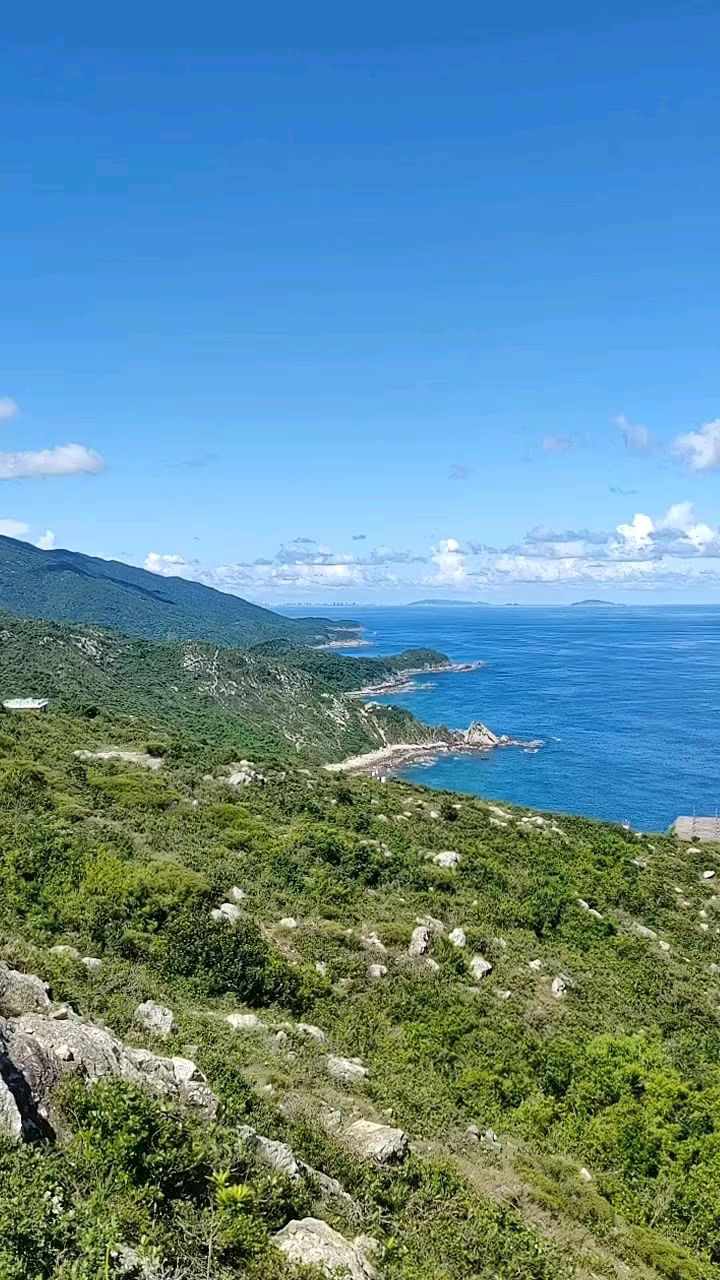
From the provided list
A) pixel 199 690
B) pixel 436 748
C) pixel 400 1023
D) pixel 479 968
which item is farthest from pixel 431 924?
pixel 436 748

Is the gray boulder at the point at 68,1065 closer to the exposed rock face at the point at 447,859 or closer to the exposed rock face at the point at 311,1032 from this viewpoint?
the exposed rock face at the point at 311,1032

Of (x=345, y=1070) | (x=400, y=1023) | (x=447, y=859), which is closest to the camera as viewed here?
(x=345, y=1070)

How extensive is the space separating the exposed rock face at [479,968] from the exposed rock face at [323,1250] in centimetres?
1371

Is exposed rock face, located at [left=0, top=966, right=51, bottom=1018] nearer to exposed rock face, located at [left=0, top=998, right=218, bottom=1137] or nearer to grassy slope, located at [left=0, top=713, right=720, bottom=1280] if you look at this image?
exposed rock face, located at [left=0, top=998, right=218, bottom=1137]

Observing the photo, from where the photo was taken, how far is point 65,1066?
9.23 metres

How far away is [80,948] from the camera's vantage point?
1575cm

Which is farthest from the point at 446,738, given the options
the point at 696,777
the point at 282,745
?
the point at 696,777

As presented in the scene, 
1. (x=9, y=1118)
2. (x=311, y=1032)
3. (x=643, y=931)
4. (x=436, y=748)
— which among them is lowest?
(x=436, y=748)

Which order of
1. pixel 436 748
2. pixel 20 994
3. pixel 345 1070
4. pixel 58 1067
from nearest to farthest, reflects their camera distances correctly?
pixel 58 1067
pixel 20 994
pixel 345 1070
pixel 436 748

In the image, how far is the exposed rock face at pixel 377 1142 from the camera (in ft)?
35.4

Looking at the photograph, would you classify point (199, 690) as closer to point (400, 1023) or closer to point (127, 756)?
point (127, 756)

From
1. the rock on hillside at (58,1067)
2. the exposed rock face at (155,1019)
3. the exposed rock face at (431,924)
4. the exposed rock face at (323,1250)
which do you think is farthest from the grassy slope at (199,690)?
the exposed rock face at (323,1250)

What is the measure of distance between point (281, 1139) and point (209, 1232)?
3.10 metres

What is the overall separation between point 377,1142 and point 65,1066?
5080 mm
